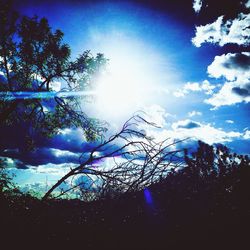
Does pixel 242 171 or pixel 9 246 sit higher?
pixel 242 171

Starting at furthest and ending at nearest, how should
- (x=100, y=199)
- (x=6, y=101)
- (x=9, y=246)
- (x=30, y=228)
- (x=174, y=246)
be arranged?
(x=6, y=101) < (x=100, y=199) < (x=30, y=228) < (x=9, y=246) < (x=174, y=246)

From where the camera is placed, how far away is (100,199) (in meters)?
2.02

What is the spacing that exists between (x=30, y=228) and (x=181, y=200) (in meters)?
1.48

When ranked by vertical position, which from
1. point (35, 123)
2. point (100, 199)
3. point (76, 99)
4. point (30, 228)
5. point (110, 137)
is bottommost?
point (30, 228)

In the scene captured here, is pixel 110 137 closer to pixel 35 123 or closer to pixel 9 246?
pixel 9 246

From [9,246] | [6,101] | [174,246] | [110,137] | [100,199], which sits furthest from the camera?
[6,101]

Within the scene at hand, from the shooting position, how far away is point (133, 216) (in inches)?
68.7

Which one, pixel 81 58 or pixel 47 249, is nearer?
pixel 47 249

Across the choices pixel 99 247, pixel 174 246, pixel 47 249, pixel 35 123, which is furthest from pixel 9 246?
pixel 35 123

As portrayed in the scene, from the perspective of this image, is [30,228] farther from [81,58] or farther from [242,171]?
[81,58]

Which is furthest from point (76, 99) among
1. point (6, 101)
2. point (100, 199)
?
point (100, 199)

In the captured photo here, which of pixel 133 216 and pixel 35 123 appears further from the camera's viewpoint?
pixel 35 123

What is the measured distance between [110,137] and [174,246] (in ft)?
6.97

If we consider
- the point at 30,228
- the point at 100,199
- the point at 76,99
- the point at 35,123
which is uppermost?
the point at 76,99
